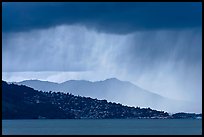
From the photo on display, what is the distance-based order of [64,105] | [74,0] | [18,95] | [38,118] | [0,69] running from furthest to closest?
1. [38,118]
2. [64,105]
3. [18,95]
4. [0,69]
5. [74,0]

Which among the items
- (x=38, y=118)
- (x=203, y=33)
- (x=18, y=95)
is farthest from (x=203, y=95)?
(x=38, y=118)

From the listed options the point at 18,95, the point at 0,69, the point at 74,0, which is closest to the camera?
the point at 74,0

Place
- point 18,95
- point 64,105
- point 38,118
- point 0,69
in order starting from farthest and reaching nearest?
point 38,118 < point 64,105 < point 18,95 < point 0,69

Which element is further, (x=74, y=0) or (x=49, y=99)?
(x=49, y=99)

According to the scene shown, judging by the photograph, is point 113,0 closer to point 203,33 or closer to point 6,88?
point 203,33

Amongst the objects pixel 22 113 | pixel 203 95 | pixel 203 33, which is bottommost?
pixel 203 95

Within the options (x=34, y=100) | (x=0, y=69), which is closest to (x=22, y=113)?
(x=34, y=100)

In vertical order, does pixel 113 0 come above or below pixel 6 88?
below

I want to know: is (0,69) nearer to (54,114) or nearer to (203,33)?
(203,33)

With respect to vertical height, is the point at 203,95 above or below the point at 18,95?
below
